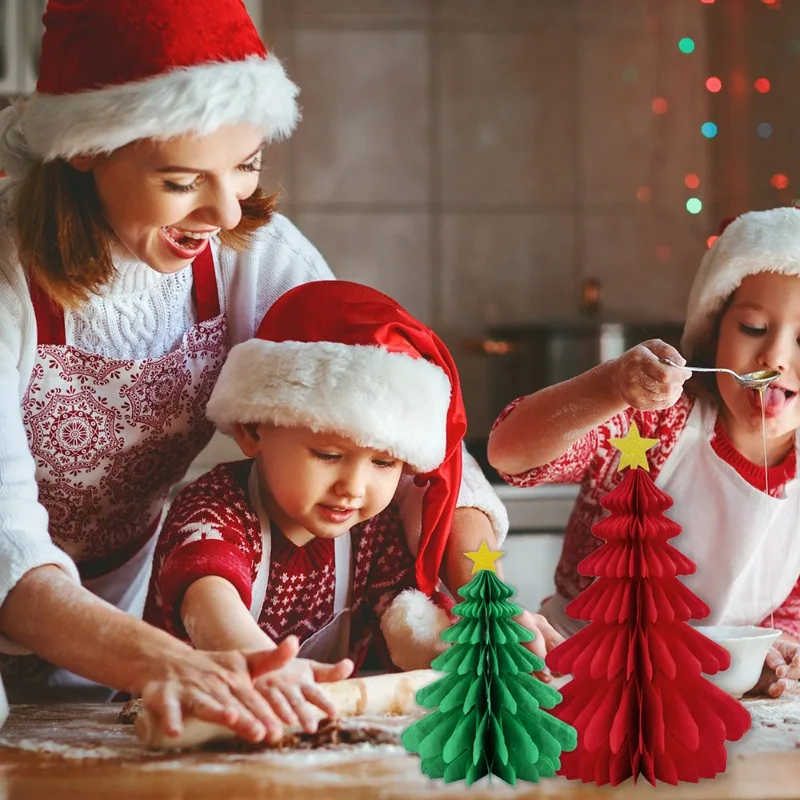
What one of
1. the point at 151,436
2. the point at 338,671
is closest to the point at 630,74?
the point at 151,436

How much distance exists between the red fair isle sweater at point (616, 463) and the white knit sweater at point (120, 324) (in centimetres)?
10

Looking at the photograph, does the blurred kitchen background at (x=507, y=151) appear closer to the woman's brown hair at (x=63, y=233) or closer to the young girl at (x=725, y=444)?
the young girl at (x=725, y=444)

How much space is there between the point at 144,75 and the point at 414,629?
1.56 feet

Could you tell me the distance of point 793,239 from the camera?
1.00 m

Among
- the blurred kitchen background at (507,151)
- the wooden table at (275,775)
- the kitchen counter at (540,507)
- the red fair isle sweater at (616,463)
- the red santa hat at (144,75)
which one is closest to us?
the wooden table at (275,775)

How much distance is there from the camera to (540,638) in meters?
0.84

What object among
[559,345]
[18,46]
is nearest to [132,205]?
[559,345]

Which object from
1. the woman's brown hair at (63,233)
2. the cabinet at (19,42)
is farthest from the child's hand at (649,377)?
the cabinet at (19,42)

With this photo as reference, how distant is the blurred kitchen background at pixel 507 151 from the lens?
3027mm

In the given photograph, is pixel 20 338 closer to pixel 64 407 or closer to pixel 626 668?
pixel 64 407

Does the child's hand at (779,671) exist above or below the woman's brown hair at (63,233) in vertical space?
below

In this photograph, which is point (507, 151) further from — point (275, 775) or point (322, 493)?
point (275, 775)

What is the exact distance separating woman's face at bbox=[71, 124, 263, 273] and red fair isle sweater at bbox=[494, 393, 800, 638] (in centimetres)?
34

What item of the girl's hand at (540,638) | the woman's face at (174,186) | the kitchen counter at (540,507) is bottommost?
the kitchen counter at (540,507)
